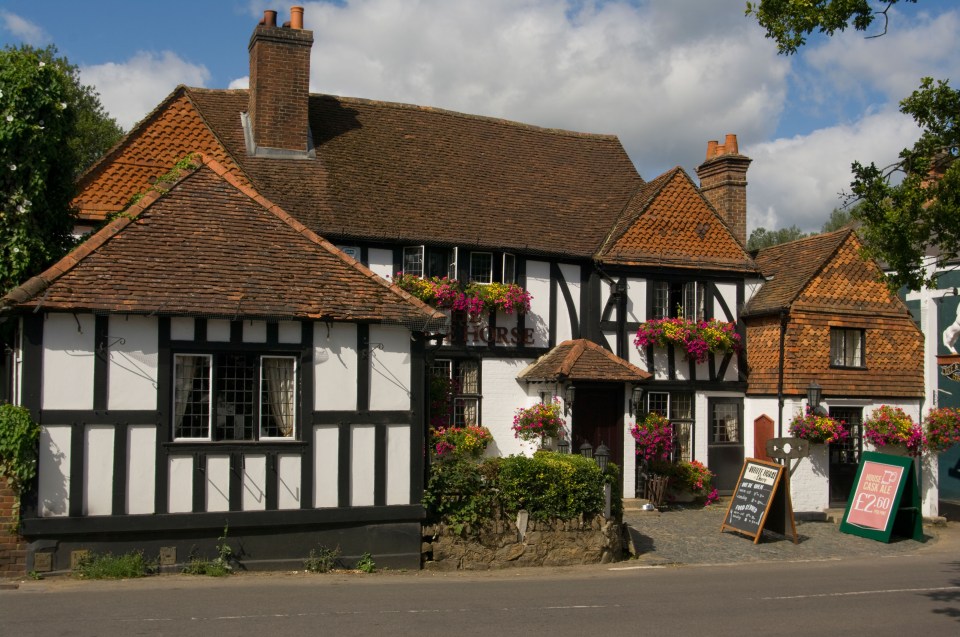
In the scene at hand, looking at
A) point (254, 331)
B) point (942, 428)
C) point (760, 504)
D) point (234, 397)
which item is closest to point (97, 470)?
point (234, 397)

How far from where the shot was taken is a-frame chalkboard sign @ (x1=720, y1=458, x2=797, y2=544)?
17.4 m

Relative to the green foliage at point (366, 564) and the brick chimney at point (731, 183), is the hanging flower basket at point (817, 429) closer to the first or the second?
the brick chimney at point (731, 183)

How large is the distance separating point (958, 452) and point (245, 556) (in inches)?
780

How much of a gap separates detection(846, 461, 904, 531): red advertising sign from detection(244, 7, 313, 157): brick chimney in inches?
527

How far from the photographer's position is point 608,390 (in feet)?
67.1

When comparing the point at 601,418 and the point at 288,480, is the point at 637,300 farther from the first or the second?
the point at 288,480

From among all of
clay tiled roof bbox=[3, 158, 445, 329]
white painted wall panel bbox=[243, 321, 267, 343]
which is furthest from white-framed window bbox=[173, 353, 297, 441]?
clay tiled roof bbox=[3, 158, 445, 329]

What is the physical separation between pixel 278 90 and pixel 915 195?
1404 cm

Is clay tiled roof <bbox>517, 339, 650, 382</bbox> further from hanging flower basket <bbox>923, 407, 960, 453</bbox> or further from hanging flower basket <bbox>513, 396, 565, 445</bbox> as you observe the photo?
hanging flower basket <bbox>923, 407, 960, 453</bbox>

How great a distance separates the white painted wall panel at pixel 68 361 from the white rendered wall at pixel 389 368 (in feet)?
12.7

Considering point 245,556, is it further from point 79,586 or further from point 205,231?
point 205,231

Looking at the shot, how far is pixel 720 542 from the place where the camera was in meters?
17.2

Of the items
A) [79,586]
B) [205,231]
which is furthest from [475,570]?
[205,231]

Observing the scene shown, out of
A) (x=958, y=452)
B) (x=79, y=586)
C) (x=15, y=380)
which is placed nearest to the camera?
(x=79, y=586)
